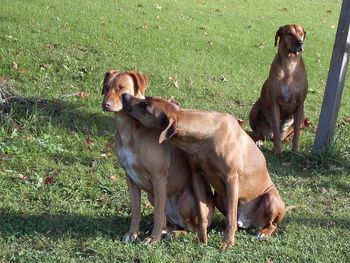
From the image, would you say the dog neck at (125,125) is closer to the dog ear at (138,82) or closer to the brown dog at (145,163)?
the brown dog at (145,163)

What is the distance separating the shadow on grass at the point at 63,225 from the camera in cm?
504

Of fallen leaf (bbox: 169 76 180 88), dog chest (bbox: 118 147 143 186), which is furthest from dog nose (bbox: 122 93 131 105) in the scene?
fallen leaf (bbox: 169 76 180 88)

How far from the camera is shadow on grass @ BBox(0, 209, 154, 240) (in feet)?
16.5

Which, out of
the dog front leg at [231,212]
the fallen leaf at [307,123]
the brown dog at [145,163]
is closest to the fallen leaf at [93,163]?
the brown dog at [145,163]

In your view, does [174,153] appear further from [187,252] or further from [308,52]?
[308,52]

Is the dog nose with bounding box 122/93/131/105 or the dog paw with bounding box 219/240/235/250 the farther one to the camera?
the dog paw with bounding box 219/240/235/250

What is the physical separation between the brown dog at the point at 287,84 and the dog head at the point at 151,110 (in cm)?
323

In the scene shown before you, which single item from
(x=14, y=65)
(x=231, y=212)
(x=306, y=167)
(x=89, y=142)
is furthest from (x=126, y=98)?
(x=14, y=65)

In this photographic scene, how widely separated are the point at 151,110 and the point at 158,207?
0.77m

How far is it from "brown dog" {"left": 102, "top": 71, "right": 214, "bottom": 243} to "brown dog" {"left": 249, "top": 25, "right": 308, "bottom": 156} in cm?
282

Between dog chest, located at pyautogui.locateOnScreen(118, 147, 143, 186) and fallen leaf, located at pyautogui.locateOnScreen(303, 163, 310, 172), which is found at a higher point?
dog chest, located at pyautogui.locateOnScreen(118, 147, 143, 186)

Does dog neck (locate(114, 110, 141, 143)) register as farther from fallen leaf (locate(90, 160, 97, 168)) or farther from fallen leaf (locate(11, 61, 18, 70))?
fallen leaf (locate(11, 61, 18, 70))

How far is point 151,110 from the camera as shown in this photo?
470 cm

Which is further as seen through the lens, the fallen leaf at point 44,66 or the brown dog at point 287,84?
the fallen leaf at point 44,66
